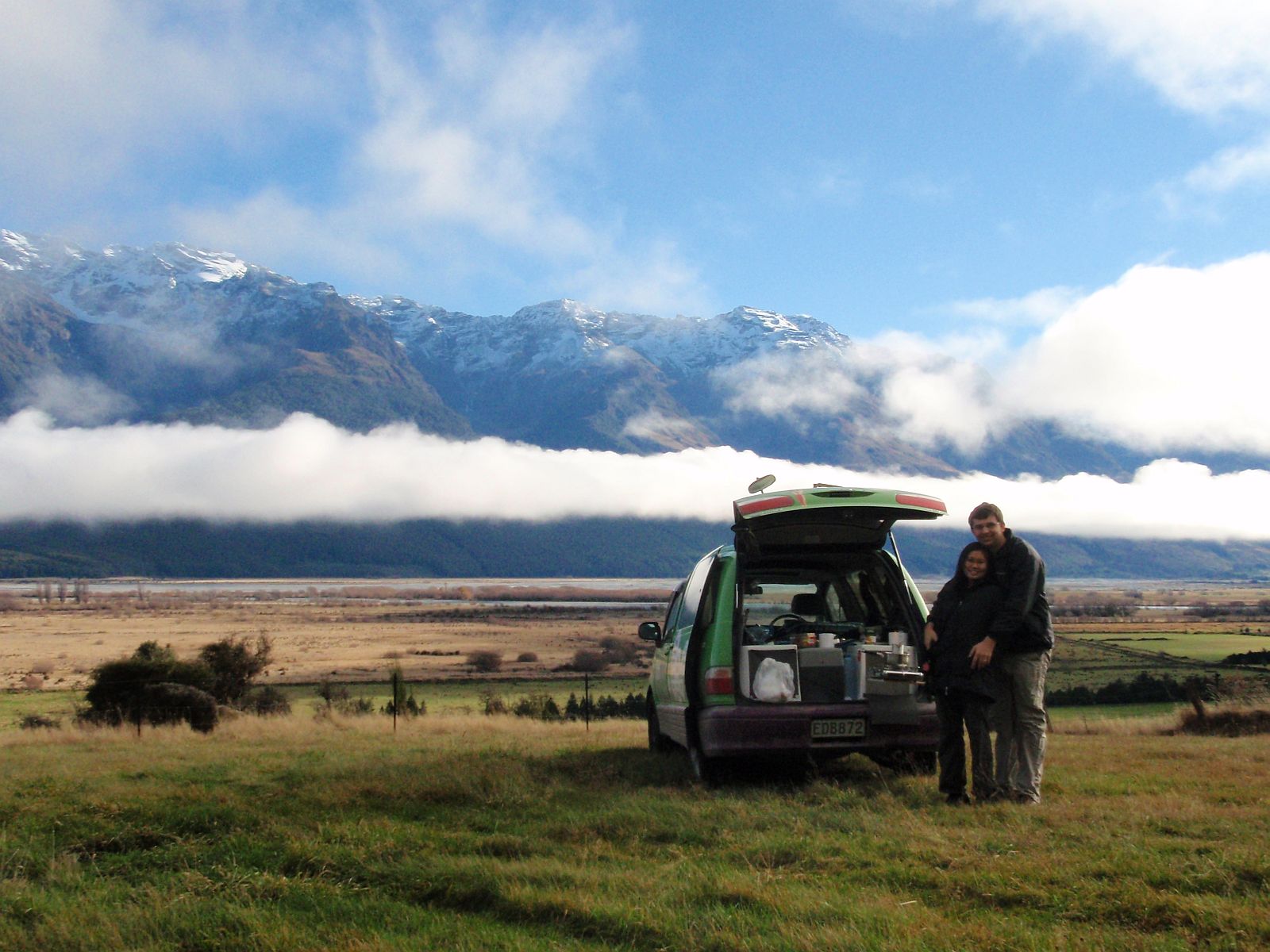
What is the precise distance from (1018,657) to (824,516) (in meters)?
1.93

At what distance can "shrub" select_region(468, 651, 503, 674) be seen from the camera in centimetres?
7019

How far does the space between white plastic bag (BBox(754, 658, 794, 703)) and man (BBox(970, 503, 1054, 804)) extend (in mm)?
1573

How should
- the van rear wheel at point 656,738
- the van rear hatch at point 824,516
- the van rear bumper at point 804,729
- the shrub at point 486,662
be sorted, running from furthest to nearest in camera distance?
the shrub at point 486,662, the van rear wheel at point 656,738, the van rear hatch at point 824,516, the van rear bumper at point 804,729

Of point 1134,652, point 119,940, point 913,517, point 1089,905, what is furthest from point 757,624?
point 1134,652

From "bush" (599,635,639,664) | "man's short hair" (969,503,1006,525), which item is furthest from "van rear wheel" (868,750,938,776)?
"bush" (599,635,639,664)

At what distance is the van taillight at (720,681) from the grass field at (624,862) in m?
0.81

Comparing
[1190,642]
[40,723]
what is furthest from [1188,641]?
[40,723]

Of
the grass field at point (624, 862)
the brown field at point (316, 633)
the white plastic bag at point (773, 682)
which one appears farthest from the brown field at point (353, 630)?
the white plastic bag at point (773, 682)

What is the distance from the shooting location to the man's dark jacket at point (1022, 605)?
728 cm

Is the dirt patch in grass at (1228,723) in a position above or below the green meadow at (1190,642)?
above

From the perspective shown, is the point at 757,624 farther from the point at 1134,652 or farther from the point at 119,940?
the point at 1134,652

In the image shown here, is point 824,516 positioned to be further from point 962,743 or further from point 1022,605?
point 962,743

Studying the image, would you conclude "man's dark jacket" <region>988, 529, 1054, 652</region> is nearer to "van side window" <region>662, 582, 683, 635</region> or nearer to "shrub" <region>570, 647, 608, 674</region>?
"van side window" <region>662, 582, 683, 635</region>

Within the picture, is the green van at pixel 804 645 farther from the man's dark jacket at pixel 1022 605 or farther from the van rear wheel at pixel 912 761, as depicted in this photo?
the man's dark jacket at pixel 1022 605
